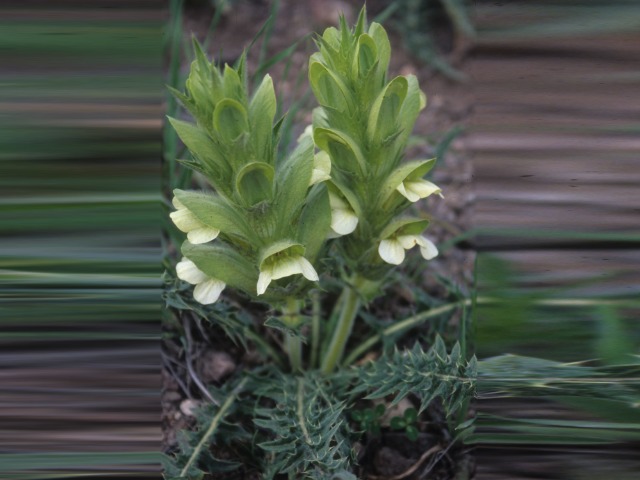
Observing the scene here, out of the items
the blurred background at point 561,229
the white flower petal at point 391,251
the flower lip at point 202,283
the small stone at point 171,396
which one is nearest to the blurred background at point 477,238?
the blurred background at point 561,229

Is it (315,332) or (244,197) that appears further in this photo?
(315,332)

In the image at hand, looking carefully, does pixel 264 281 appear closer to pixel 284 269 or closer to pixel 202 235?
pixel 284 269

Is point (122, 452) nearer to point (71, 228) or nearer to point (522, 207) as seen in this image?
point (71, 228)

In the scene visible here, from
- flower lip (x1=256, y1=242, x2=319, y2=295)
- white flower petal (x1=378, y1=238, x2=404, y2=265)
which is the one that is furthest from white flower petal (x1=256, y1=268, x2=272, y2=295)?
white flower petal (x1=378, y1=238, x2=404, y2=265)

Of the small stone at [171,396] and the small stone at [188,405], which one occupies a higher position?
the small stone at [171,396]

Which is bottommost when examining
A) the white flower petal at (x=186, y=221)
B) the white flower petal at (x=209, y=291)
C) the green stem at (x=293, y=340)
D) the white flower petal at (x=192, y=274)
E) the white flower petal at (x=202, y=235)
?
the green stem at (x=293, y=340)

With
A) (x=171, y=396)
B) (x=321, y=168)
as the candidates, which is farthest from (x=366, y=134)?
(x=171, y=396)

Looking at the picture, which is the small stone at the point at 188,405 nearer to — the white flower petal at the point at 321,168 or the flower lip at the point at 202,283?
the flower lip at the point at 202,283
